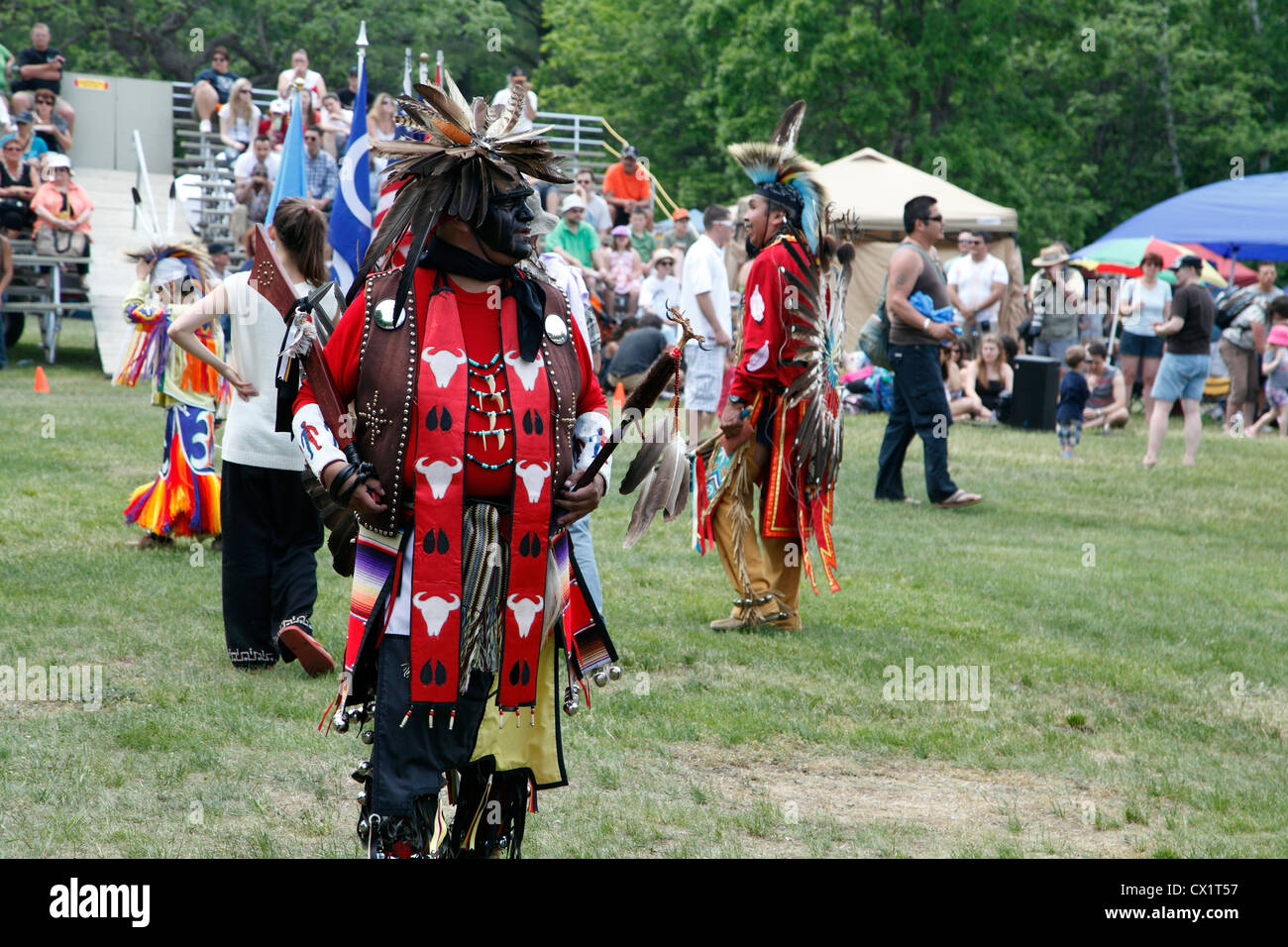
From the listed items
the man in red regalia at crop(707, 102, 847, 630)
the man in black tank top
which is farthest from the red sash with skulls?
the man in black tank top

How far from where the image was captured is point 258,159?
16672 millimetres

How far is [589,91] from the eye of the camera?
118ft

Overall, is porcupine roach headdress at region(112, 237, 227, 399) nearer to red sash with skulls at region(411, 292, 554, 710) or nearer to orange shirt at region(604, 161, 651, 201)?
red sash with skulls at region(411, 292, 554, 710)

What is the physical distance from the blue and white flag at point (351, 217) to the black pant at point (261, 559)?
2.86ft

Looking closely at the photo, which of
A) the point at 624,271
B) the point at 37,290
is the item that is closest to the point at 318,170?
the point at 37,290

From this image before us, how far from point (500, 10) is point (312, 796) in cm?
3514

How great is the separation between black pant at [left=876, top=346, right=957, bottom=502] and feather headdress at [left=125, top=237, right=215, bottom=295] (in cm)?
477

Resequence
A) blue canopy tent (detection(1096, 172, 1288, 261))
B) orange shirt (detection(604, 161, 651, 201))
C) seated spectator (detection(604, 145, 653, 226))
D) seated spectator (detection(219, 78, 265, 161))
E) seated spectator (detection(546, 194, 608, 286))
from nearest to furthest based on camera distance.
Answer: seated spectator (detection(546, 194, 608, 286)), blue canopy tent (detection(1096, 172, 1288, 261)), seated spectator (detection(219, 78, 265, 161)), seated spectator (detection(604, 145, 653, 226)), orange shirt (detection(604, 161, 651, 201))

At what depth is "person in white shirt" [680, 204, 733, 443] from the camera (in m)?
10.3

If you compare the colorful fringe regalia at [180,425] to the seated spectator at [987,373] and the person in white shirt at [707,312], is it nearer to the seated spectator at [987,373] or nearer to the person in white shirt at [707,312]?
the person in white shirt at [707,312]

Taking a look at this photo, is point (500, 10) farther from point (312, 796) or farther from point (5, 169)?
point (312, 796)

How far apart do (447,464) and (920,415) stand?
6.97 m

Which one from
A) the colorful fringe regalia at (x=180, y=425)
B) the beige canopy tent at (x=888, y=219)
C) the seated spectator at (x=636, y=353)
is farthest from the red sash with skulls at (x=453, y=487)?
the beige canopy tent at (x=888, y=219)
